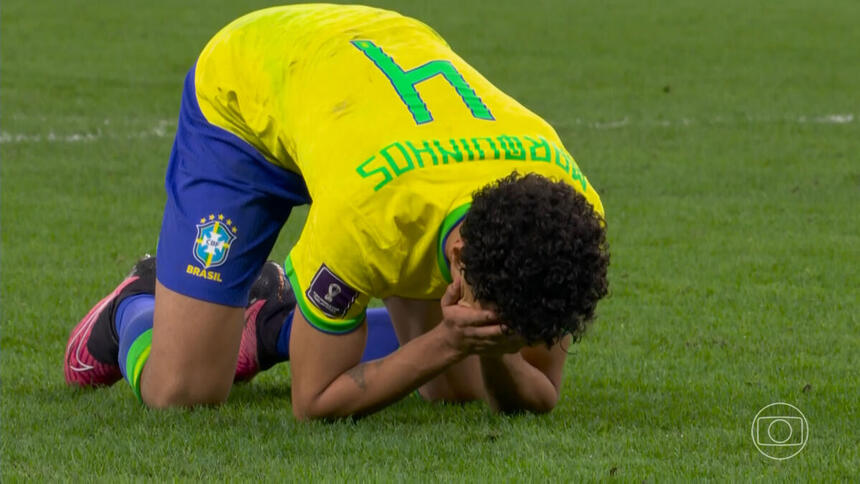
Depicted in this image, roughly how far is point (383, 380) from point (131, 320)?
55.4 inches

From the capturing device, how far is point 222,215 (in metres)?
4.82

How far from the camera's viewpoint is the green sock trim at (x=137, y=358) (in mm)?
5012

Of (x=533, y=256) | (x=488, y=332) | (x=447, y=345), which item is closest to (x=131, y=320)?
(x=447, y=345)

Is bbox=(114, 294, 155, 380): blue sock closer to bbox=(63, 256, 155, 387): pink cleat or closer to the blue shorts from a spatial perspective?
bbox=(63, 256, 155, 387): pink cleat

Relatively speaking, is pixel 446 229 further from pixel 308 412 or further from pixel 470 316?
pixel 308 412

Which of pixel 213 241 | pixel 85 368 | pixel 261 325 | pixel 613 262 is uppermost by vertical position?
pixel 213 241

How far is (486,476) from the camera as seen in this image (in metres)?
3.99

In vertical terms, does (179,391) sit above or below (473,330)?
below

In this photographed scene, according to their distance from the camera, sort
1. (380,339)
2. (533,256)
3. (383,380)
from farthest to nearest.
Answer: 1. (380,339)
2. (383,380)
3. (533,256)

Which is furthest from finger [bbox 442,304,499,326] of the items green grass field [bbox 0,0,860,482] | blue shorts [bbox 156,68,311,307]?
blue shorts [bbox 156,68,311,307]

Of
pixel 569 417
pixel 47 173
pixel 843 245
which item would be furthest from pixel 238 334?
pixel 47 173

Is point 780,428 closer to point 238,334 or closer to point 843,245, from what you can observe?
point 238,334

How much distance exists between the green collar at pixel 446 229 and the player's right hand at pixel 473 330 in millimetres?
71

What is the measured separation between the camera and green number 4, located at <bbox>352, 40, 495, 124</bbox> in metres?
4.17
